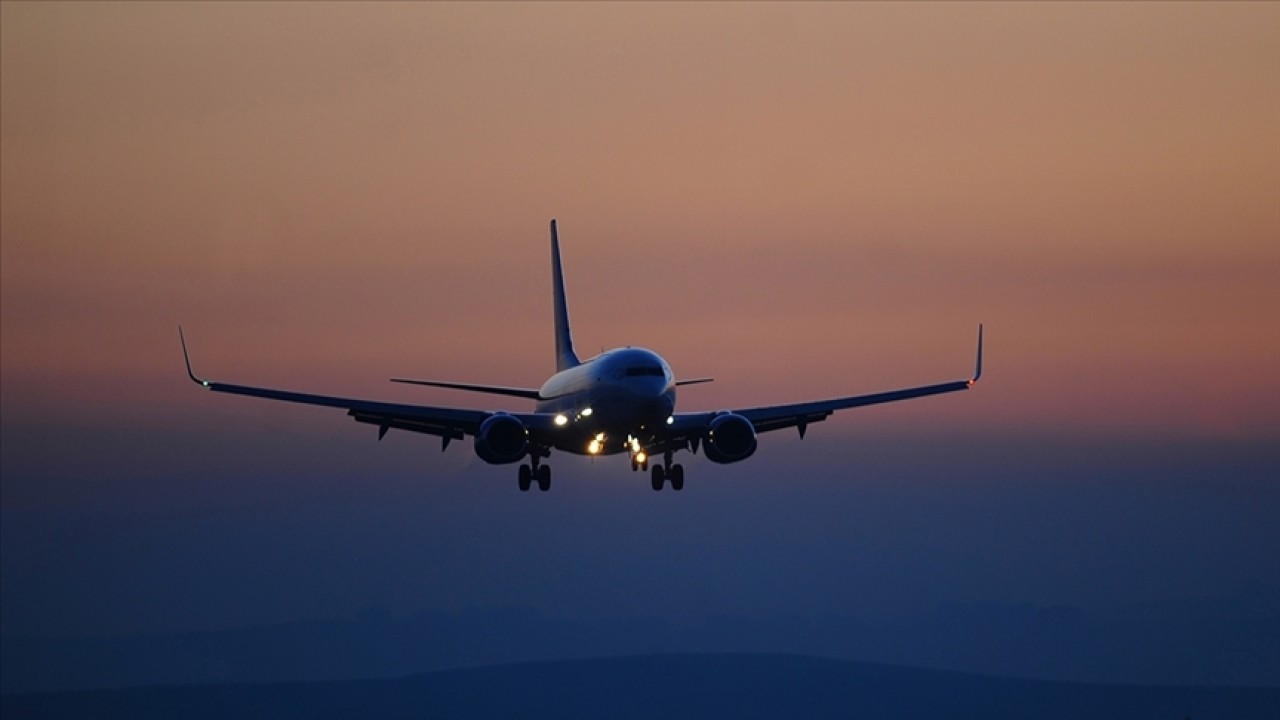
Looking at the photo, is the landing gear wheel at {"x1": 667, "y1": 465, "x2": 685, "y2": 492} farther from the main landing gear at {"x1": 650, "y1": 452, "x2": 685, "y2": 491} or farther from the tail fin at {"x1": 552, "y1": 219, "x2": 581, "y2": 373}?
the tail fin at {"x1": 552, "y1": 219, "x2": 581, "y2": 373}

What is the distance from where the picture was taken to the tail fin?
10581cm

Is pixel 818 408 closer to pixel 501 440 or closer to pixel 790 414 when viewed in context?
pixel 790 414

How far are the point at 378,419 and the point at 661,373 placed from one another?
15255 millimetres

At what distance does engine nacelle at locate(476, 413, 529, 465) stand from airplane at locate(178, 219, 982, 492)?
0.14ft

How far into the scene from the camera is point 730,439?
7706cm

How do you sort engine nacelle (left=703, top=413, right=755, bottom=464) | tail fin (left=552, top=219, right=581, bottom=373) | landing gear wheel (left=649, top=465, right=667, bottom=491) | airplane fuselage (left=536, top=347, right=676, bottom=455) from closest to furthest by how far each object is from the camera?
airplane fuselage (left=536, top=347, right=676, bottom=455), engine nacelle (left=703, top=413, right=755, bottom=464), landing gear wheel (left=649, top=465, right=667, bottom=491), tail fin (left=552, top=219, right=581, bottom=373)

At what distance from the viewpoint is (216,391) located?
79000 millimetres

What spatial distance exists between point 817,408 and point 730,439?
25.1 ft

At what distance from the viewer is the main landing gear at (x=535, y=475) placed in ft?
267

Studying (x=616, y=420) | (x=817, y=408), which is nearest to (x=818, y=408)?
(x=817, y=408)

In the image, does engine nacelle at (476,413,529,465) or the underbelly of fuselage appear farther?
engine nacelle at (476,413,529,465)

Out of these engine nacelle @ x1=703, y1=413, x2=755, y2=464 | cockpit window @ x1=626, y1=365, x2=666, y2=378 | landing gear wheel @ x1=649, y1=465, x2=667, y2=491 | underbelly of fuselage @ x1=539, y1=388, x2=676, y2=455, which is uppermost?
cockpit window @ x1=626, y1=365, x2=666, y2=378

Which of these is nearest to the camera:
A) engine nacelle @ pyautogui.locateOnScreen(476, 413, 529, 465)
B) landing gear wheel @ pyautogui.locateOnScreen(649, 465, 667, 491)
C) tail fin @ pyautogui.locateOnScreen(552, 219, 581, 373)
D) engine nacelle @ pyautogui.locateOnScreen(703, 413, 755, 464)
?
engine nacelle @ pyautogui.locateOnScreen(476, 413, 529, 465)

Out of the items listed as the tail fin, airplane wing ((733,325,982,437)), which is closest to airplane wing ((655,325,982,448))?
airplane wing ((733,325,982,437))
